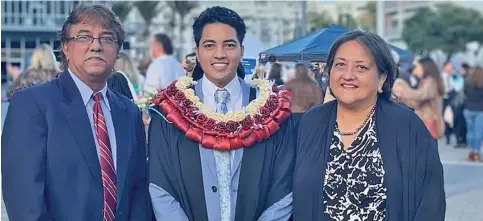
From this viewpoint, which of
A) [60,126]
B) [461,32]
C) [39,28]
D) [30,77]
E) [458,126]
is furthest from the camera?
[461,32]

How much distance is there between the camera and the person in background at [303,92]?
32.5ft

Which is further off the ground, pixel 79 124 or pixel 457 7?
pixel 457 7

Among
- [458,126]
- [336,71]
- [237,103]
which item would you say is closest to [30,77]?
[237,103]

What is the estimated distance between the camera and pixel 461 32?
69.1m

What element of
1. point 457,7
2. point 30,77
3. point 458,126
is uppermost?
point 457,7

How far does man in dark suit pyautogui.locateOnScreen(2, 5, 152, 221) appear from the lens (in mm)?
3869

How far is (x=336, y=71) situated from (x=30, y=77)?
5039 millimetres

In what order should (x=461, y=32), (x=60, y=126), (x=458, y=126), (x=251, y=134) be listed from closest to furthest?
(x=60, y=126) → (x=251, y=134) → (x=458, y=126) → (x=461, y=32)

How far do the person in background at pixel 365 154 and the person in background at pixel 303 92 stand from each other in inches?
210

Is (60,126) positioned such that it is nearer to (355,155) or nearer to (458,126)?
(355,155)

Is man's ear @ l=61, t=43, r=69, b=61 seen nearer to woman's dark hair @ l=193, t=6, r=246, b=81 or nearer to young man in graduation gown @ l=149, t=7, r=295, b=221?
young man in graduation gown @ l=149, t=7, r=295, b=221

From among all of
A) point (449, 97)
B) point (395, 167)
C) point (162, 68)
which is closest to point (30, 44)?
point (449, 97)

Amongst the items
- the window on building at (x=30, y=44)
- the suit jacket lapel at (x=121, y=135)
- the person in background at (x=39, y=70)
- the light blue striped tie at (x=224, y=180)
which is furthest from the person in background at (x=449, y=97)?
the window on building at (x=30, y=44)

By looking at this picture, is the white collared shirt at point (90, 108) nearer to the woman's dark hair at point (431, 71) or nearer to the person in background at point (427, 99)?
the person in background at point (427, 99)
